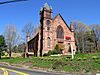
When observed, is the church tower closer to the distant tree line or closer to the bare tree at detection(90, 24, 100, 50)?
the distant tree line

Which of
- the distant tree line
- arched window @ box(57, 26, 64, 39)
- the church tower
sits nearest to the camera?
the church tower

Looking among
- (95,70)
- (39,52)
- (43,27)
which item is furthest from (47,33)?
(95,70)

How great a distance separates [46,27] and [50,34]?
2.20 m

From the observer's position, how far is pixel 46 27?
187 ft

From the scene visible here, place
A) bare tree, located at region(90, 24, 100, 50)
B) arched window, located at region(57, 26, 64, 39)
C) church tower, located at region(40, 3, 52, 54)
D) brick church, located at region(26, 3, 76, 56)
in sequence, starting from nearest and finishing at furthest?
church tower, located at region(40, 3, 52, 54) < brick church, located at region(26, 3, 76, 56) < arched window, located at region(57, 26, 64, 39) < bare tree, located at region(90, 24, 100, 50)

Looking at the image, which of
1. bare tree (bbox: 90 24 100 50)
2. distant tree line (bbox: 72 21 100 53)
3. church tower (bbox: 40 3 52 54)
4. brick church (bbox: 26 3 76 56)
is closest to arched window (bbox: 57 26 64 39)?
brick church (bbox: 26 3 76 56)

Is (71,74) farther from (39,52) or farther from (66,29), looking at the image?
(66,29)

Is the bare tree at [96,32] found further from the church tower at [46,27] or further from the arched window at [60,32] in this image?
the church tower at [46,27]

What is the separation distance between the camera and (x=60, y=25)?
60.9 m

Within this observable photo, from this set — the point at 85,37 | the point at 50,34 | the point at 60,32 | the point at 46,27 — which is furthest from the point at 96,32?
the point at 46,27

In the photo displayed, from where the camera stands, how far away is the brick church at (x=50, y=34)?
5641 cm

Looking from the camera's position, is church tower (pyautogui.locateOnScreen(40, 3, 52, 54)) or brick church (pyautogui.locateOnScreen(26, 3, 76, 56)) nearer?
church tower (pyautogui.locateOnScreen(40, 3, 52, 54))

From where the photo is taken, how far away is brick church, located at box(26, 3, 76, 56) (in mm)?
56406

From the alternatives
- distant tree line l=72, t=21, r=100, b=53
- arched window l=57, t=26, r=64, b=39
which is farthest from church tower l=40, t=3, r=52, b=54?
distant tree line l=72, t=21, r=100, b=53
